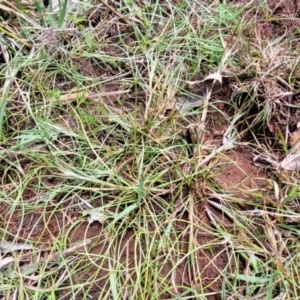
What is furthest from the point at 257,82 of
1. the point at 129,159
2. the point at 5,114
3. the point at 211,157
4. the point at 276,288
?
the point at 5,114

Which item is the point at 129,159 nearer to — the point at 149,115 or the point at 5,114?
the point at 149,115

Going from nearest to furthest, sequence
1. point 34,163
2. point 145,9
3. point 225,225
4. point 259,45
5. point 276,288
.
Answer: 1. point 276,288
2. point 225,225
3. point 34,163
4. point 259,45
5. point 145,9

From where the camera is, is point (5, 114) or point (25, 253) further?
point (5, 114)

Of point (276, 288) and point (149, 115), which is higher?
point (149, 115)

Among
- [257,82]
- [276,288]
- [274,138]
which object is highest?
[257,82]

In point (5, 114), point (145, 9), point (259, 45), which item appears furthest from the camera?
point (145, 9)

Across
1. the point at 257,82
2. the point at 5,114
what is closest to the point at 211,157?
the point at 257,82
